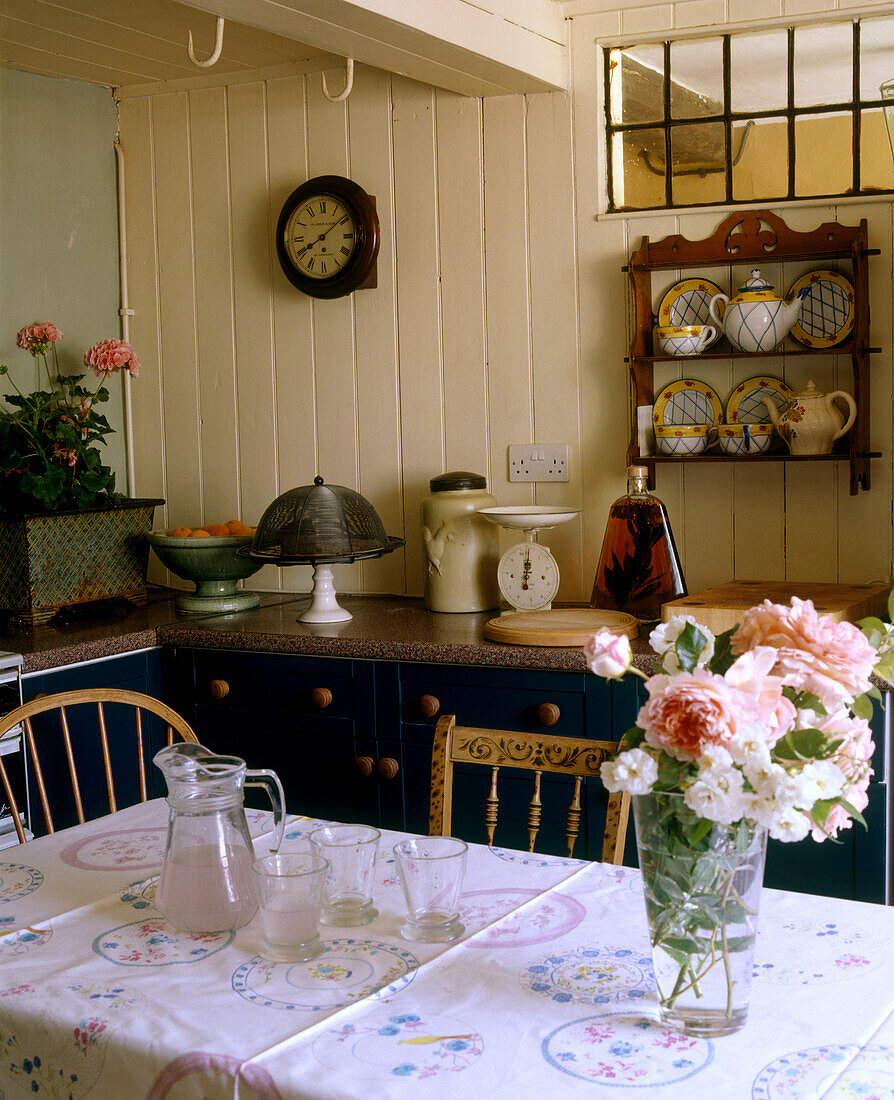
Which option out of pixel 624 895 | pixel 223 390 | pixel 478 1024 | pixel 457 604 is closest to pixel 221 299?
pixel 223 390

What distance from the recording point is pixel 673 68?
2.73m

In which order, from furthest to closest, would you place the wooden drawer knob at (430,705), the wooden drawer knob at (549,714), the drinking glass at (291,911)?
the wooden drawer knob at (430,705)
the wooden drawer knob at (549,714)
the drinking glass at (291,911)

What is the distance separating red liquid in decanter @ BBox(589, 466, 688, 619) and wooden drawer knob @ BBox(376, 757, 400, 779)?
1.96ft

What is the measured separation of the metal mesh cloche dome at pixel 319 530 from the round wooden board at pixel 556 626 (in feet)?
1.24

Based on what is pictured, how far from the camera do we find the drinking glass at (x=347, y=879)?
132 cm

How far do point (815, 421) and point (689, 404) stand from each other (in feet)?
1.03

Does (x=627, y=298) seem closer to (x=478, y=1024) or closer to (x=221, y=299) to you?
(x=221, y=299)

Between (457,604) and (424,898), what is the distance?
158 cm

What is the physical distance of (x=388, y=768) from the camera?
8.28 ft

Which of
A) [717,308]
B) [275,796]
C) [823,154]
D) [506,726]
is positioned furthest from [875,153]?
[275,796]

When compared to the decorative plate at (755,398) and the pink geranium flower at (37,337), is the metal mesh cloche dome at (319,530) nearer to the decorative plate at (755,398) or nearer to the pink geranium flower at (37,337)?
the pink geranium flower at (37,337)

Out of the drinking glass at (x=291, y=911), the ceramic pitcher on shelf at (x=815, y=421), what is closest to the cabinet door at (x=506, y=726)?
the ceramic pitcher on shelf at (x=815, y=421)

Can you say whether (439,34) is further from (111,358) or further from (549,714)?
(549,714)

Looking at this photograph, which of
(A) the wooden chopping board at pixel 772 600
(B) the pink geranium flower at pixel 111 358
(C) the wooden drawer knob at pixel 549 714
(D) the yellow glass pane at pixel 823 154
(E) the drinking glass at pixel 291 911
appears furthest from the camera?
(B) the pink geranium flower at pixel 111 358
